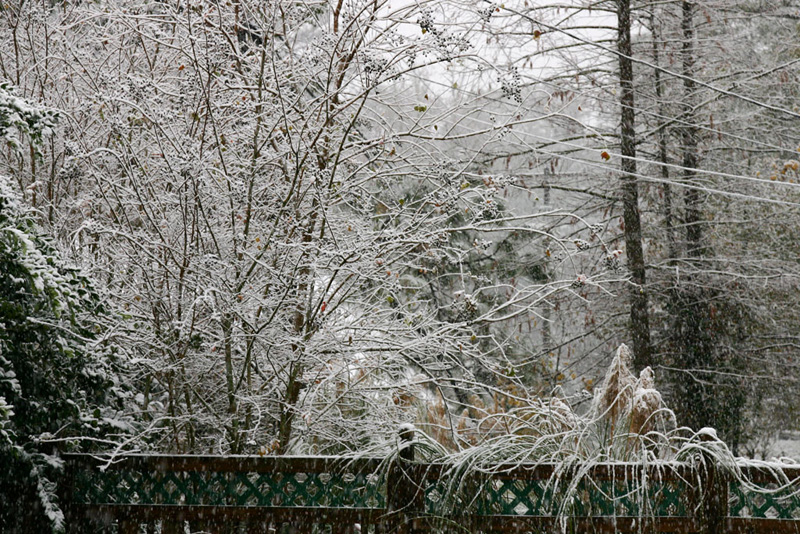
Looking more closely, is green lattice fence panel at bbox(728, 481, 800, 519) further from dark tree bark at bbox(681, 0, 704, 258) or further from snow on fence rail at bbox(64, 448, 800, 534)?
dark tree bark at bbox(681, 0, 704, 258)

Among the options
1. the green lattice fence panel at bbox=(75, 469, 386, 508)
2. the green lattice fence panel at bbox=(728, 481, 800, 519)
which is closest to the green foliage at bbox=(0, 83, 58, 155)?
the green lattice fence panel at bbox=(75, 469, 386, 508)

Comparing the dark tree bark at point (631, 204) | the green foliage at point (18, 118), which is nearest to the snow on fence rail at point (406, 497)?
the green foliage at point (18, 118)

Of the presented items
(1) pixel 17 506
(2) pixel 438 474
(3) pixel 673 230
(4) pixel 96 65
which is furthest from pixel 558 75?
(1) pixel 17 506

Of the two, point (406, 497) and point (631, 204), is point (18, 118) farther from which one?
point (631, 204)

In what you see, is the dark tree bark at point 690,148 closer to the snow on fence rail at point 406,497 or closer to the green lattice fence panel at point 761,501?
the green lattice fence panel at point 761,501

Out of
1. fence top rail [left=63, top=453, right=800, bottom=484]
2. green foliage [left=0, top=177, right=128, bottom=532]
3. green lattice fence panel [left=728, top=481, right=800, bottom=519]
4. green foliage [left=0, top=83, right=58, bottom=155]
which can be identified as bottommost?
green lattice fence panel [left=728, top=481, right=800, bottom=519]

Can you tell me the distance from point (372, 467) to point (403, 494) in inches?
8.4

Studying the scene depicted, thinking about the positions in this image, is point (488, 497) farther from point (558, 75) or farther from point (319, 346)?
point (558, 75)

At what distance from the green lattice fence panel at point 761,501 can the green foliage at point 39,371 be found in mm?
2989

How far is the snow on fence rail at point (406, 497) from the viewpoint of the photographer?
3.25m

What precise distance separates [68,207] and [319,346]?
8.36ft

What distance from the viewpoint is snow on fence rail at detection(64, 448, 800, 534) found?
325cm

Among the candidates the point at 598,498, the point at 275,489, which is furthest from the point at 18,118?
the point at 598,498

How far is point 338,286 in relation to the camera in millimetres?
4465
